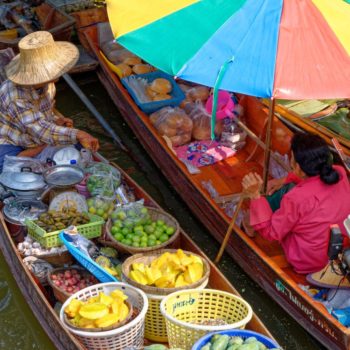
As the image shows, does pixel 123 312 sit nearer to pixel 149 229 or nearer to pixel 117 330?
pixel 117 330

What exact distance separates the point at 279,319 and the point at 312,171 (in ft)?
4.45

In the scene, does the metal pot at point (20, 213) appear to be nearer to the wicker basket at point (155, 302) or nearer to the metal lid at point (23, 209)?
the metal lid at point (23, 209)

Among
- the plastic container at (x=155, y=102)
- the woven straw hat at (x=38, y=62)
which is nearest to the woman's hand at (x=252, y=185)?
the woven straw hat at (x=38, y=62)

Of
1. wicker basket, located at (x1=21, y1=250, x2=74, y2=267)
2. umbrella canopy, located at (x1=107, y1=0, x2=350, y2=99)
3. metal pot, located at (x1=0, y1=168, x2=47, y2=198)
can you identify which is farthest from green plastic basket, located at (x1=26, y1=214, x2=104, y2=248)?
umbrella canopy, located at (x1=107, y1=0, x2=350, y2=99)

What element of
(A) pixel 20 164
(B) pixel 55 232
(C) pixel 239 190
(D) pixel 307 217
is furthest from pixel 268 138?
(A) pixel 20 164

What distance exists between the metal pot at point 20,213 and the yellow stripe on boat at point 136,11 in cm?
159

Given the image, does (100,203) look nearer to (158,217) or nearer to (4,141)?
(158,217)

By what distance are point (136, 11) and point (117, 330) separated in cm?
240

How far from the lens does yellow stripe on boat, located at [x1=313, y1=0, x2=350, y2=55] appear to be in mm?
4234

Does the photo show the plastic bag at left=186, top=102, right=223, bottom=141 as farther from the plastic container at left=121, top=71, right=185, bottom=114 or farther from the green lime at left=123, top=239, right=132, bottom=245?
the green lime at left=123, top=239, right=132, bottom=245

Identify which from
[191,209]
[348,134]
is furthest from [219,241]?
[348,134]

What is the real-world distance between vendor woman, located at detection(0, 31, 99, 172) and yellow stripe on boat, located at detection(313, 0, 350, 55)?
92.4 inches

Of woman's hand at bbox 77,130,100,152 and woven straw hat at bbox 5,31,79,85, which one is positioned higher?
woven straw hat at bbox 5,31,79,85

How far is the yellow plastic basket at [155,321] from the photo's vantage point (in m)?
4.25
